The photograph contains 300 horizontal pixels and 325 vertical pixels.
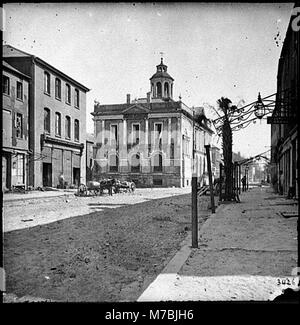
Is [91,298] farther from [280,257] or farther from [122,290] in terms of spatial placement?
[280,257]

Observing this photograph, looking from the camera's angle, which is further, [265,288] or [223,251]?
[223,251]

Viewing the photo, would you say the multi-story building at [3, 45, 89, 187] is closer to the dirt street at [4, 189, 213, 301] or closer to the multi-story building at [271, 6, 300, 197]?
the dirt street at [4, 189, 213, 301]

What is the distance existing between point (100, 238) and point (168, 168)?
4.92 meters

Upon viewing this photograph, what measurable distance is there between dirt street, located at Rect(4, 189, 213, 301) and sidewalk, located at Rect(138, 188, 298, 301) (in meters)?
0.33

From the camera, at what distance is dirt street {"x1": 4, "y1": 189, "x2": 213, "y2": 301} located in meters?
3.58

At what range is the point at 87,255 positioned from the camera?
514cm

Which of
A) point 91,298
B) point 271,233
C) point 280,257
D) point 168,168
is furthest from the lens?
point 168,168

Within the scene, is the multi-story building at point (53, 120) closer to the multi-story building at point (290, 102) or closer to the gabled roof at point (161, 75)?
the gabled roof at point (161, 75)

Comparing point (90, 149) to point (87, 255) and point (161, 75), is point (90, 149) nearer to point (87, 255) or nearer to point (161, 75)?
point (87, 255)

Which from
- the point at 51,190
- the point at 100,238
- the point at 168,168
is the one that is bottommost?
the point at 100,238

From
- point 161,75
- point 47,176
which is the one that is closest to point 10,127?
point 161,75

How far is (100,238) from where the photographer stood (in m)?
6.60

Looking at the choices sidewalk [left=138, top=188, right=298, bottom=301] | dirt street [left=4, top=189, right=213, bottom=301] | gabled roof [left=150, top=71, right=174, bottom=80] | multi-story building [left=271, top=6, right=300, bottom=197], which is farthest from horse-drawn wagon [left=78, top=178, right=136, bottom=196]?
gabled roof [left=150, top=71, right=174, bottom=80]
